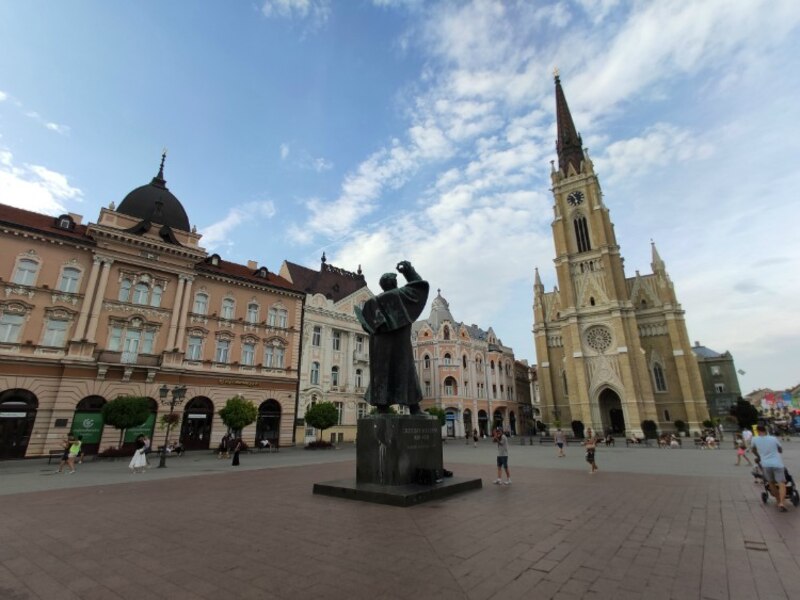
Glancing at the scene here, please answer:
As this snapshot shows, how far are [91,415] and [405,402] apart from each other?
25934mm

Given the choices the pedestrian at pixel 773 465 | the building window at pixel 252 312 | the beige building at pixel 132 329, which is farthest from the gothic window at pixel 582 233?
the pedestrian at pixel 773 465

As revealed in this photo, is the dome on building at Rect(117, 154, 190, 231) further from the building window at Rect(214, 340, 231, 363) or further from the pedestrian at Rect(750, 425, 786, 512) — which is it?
the pedestrian at Rect(750, 425, 786, 512)

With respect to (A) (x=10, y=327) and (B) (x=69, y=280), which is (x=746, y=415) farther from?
(A) (x=10, y=327)

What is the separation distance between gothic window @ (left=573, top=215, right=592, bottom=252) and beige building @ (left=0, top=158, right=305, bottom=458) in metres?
43.7

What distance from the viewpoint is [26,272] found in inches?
985

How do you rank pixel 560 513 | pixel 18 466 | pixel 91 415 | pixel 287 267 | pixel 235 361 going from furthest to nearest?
1. pixel 287 267
2. pixel 235 361
3. pixel 91 415
4. pixel 18 466
5. pixel 560 513

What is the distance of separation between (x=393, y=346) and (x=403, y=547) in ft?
18.3

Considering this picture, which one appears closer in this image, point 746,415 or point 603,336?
point 746,415

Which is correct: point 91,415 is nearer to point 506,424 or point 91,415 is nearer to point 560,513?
point 560,513

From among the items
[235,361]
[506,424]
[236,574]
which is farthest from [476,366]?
[236,574]

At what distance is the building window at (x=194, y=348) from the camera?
30233mm

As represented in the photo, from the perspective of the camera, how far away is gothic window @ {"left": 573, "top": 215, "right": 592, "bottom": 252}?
5756cm

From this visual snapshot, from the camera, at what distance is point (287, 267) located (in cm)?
4322

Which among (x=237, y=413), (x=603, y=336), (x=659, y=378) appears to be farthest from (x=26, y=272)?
(x=659, y=378)
